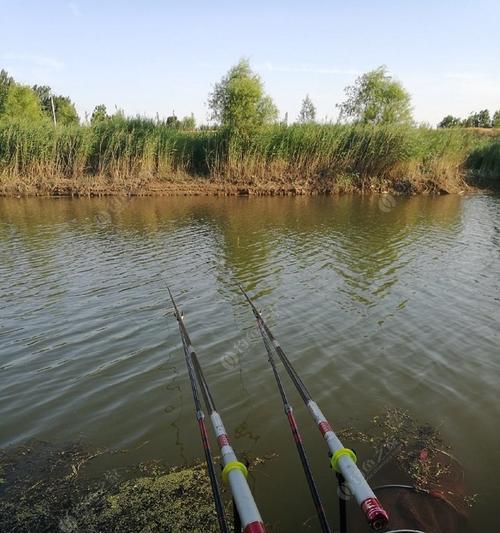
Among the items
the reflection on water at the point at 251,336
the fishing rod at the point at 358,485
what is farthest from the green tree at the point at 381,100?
the fishing rod at the point at 358,485

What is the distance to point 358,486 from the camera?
2186mm

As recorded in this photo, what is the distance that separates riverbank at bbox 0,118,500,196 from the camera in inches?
1064

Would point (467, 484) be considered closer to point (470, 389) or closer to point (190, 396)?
point (470, 389)

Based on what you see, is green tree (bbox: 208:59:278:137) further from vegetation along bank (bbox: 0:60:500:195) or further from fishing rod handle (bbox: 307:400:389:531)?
fishing rod handle (bbox: 307:400:389:531)

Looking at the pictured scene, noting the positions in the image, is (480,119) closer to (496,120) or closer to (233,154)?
(496,120)

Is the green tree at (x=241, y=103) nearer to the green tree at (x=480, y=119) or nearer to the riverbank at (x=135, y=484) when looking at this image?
the riverbank at (x=135, y=484)

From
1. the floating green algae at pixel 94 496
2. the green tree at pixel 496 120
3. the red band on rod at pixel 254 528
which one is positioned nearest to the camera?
the red band on rod at pixel 254 528

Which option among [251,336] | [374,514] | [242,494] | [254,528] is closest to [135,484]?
[242,494]

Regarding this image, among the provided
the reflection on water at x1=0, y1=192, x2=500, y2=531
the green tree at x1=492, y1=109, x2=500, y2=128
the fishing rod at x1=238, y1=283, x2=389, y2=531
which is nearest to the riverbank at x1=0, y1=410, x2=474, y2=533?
the reflection on water at x1=0, y1=192, x2=500, y2=531

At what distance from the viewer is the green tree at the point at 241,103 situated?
30.0m

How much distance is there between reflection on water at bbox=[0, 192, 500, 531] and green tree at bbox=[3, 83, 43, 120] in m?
36.7

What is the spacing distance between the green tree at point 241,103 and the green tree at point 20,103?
24.9 metres

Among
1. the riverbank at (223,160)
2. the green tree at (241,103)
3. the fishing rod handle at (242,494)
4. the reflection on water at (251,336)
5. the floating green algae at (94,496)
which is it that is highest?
the green tree at (241,103)

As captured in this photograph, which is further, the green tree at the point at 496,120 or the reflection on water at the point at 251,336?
the green tree at the point at 496,120
